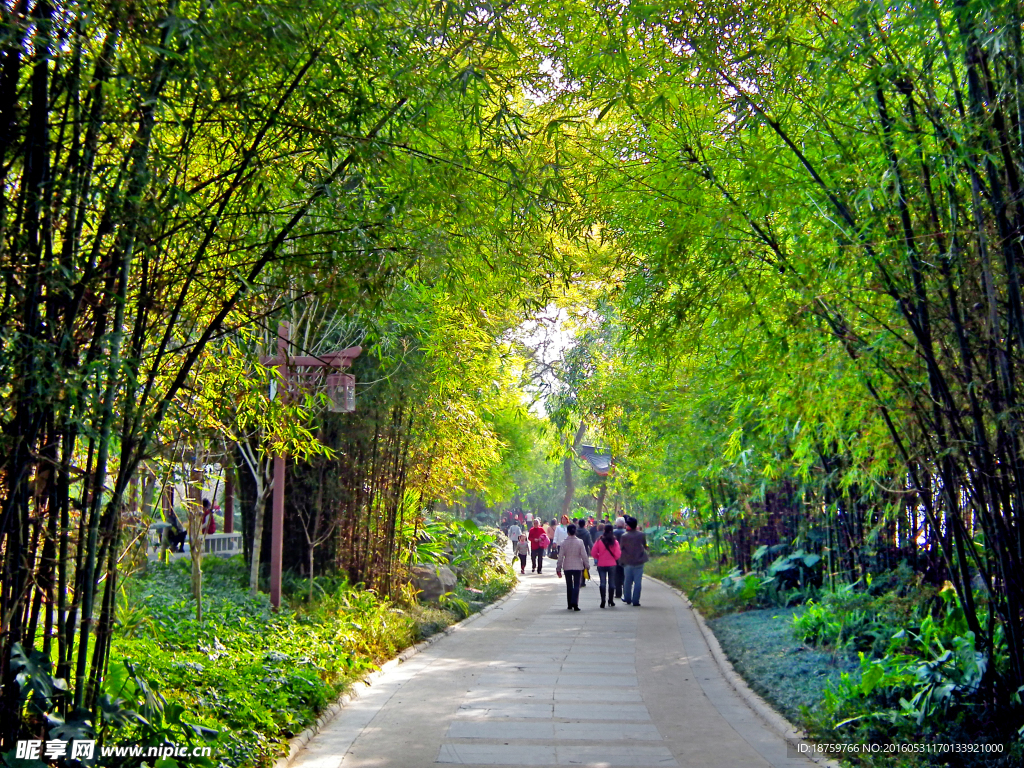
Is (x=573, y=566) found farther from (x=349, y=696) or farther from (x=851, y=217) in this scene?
(x=851, y=217)

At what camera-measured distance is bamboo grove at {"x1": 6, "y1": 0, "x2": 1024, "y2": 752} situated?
3.38m

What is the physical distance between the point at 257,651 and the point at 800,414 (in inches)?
166

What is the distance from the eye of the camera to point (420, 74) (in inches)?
172

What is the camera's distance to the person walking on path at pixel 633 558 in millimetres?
13492

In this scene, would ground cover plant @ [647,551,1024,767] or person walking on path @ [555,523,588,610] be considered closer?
ground cover plant @ [647,551,1024,767]

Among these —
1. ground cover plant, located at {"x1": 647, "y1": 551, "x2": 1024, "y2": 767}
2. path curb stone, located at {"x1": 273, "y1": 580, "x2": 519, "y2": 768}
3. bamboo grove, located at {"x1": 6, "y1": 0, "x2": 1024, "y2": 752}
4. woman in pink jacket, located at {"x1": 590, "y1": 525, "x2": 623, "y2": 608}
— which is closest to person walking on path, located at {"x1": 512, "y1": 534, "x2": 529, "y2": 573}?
woman in pink jacket, located at {"x1": 590, "y1": 525, "x2": 623, "y2": 608}

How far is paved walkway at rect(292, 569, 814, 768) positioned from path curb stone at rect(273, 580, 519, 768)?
58 mm

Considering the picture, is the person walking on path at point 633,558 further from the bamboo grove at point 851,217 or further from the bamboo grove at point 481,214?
the bamboo grove at point 851,217

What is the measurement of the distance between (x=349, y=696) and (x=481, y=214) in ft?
12.7

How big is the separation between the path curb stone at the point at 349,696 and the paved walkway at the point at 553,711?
6cm

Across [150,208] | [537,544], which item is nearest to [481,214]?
[150,208]

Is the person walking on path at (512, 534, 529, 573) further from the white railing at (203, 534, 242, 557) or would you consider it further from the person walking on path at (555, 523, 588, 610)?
the person walking on path at (555, 523, 588, 610)

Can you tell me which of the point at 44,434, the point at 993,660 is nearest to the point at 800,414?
the point at 993,660

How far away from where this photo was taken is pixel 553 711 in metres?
6.34
